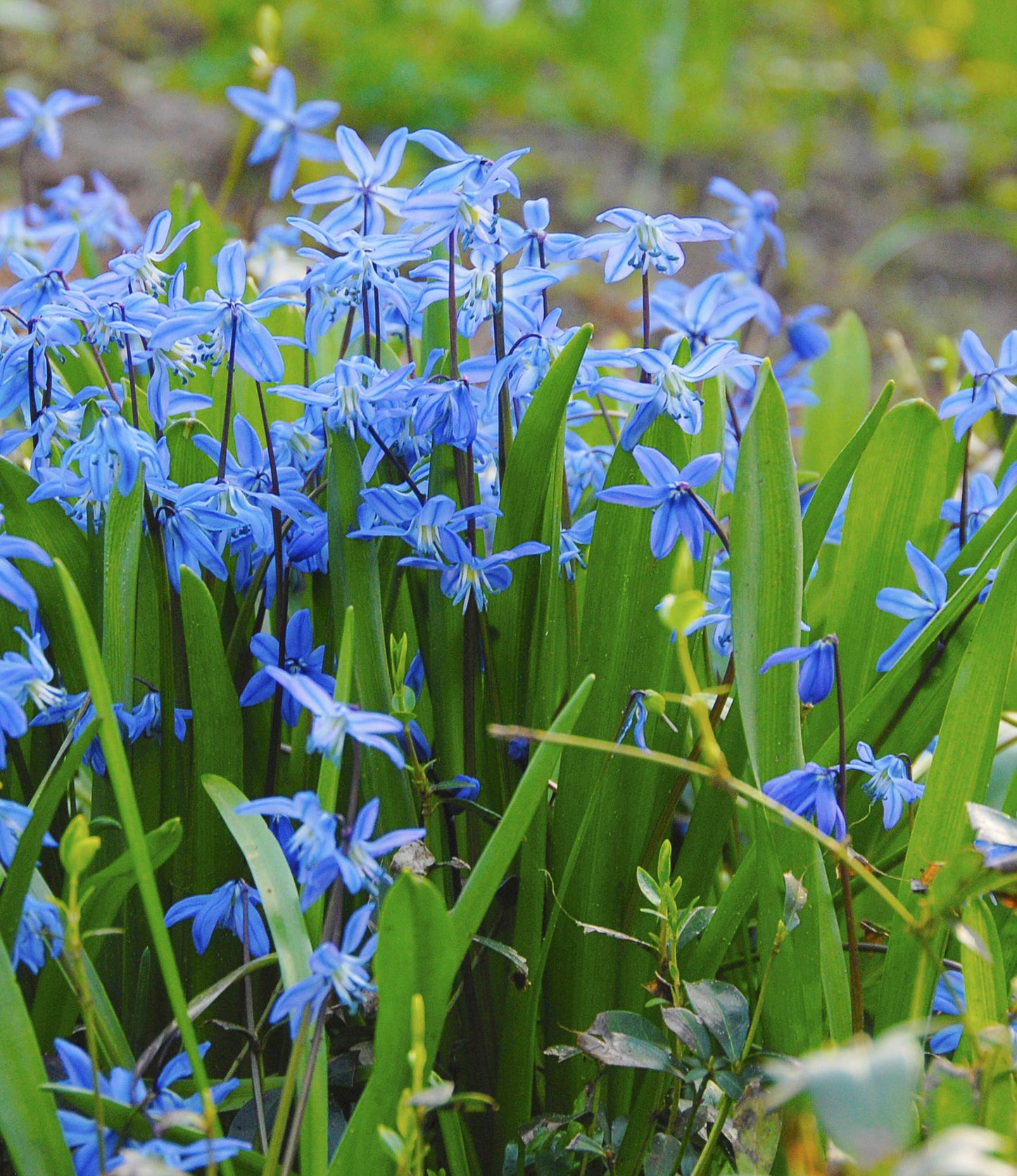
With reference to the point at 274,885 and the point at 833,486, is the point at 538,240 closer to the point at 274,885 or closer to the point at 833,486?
the point at 833,486

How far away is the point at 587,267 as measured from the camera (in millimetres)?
4312

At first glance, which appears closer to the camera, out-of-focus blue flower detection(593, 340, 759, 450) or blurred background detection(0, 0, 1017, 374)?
out-of-focus blue flower detection(593, 340, 759, 450)

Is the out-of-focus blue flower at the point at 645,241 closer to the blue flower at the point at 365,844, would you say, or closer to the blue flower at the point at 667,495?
the blue flower at the point at 667,495

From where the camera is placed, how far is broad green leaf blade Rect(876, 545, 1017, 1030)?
0.87 metres

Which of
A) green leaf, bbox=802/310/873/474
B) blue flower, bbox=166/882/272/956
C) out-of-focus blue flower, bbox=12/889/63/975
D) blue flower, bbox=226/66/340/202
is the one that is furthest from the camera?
green leaf, bbox=802/310/873/474

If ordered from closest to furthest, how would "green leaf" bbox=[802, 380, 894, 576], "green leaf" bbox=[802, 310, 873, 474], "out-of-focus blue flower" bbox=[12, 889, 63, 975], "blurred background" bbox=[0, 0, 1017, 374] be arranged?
"out-of-focus blue flower" bbox=[12, 889, 63, 975] → "green leaf" bbox=[802, 380, 894, 576] → "green leaf" bbox=[802, 310, 873, 474] → "blurred background" bbox=[0, 0, 1017, 374]

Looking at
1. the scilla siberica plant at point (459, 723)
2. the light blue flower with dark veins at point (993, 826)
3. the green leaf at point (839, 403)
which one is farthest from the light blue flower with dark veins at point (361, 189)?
the green leaf at point (839, 403)

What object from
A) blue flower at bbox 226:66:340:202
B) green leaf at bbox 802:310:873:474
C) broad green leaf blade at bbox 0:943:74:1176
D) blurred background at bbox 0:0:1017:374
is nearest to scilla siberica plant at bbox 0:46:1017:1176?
broad green leaf blade at bbox 0:943:74:1176

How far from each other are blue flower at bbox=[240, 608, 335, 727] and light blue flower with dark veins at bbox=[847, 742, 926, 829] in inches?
17.5

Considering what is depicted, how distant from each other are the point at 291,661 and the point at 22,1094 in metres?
0.38

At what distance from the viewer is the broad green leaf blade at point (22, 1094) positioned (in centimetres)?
73

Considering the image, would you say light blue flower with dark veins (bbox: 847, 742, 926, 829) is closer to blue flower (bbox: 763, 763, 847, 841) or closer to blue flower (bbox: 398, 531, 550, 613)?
blue flower (bbox: 763, 763, 847, 841)

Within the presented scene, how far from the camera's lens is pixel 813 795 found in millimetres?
869

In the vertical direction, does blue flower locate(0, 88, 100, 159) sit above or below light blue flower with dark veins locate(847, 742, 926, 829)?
above
